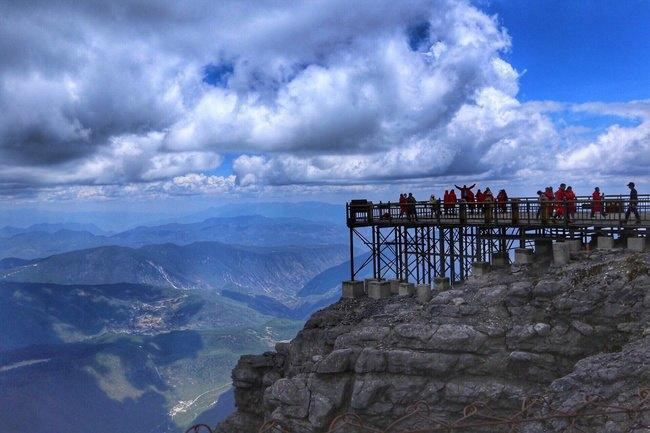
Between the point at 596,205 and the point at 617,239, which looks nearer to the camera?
the point at 617,239

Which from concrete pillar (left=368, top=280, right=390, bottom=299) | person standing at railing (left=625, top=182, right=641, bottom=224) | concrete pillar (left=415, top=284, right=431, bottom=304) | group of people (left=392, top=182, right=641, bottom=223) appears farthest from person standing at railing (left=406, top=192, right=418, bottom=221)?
person standing at railing (left=625, top=182, right=641, bottom=224)

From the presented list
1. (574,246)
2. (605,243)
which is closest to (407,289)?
(574,246)

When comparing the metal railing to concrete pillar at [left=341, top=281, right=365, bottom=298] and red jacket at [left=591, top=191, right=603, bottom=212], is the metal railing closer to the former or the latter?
red jacket at [left=591, top=191, right=603, bottom=212]

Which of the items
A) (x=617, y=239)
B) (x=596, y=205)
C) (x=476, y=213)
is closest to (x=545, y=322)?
(x=617, y=239)

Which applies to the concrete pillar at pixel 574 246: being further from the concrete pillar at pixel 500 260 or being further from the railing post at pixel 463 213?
the railing post at pixel 463 213

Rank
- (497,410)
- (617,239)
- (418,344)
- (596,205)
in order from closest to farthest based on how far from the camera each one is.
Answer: (497,410) < (418,344) < (617,239) < (596,205)

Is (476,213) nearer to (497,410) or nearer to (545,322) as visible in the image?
(545,322)

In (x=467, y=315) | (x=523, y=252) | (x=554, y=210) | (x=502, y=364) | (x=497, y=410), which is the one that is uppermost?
(x=554, y=210)
